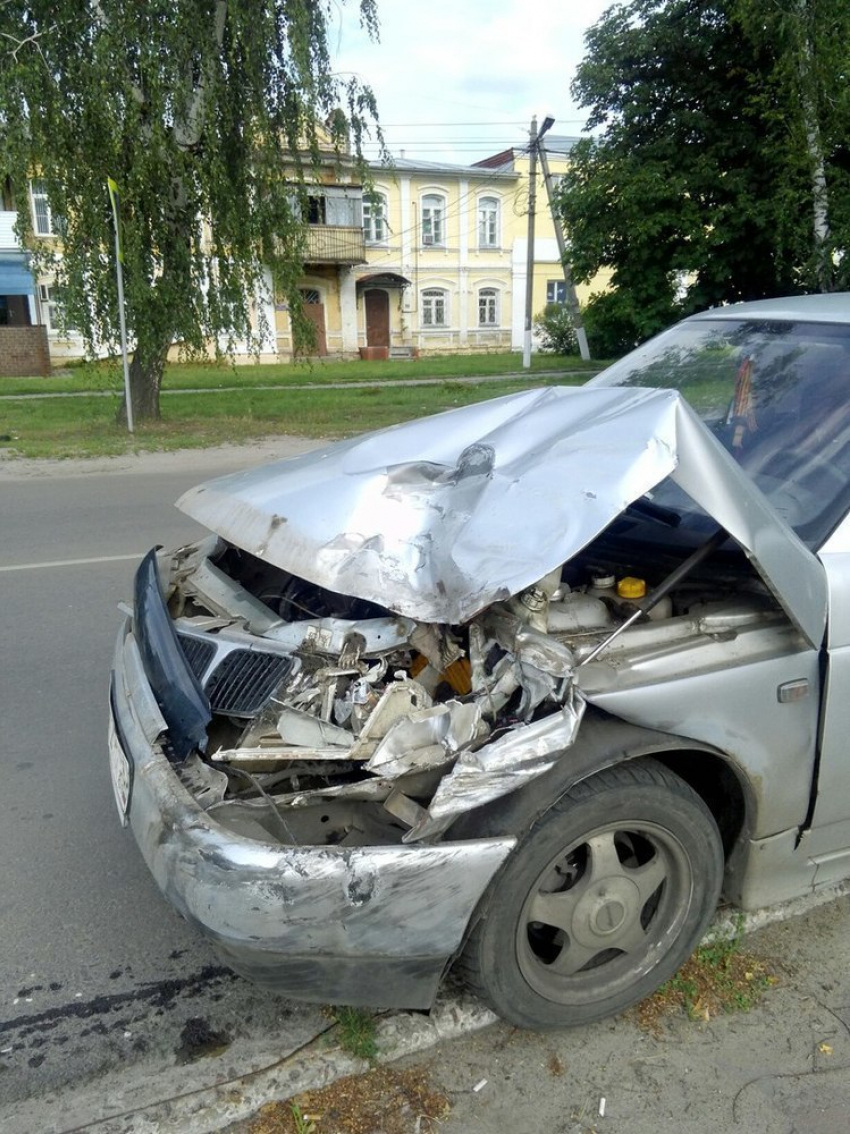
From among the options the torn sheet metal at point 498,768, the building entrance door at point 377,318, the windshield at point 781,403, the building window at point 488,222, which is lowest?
the torn sheet metal at point 498,768

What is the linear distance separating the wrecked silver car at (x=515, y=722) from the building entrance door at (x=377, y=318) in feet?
134

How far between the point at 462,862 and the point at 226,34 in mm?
14034

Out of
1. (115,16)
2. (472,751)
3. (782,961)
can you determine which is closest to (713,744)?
(472,751)

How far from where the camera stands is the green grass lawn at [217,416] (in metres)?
13.2

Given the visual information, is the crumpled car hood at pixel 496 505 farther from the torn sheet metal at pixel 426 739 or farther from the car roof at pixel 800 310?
the car roof at pixel 800 310

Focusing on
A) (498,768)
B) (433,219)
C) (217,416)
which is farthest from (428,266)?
(498,768)

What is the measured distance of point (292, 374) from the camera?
28.2m

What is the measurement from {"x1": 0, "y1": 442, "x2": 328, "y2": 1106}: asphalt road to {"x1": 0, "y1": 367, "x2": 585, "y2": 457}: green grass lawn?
7728 mm

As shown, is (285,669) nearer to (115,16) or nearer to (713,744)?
(713,744)

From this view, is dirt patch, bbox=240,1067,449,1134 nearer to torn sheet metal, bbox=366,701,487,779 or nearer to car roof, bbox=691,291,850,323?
torn sheet metal, bbox=366,701,487,779

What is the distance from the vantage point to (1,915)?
9.72 feet

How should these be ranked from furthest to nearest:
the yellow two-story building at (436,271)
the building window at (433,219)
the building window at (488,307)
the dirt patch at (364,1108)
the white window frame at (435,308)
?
the building window at (488,307) < the white window frame at (435,308) < the building window at (433,219) < the yellow two-story building at (436,271) < the dirt patch at (364,1108)

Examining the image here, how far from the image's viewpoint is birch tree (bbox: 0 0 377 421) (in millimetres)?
12312

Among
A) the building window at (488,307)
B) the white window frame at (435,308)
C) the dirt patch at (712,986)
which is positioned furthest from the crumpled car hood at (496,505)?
the building window at (488,307)
